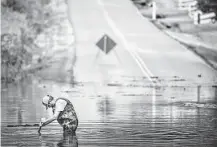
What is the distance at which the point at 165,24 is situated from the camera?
764 cm

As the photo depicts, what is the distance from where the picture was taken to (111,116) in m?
6.47

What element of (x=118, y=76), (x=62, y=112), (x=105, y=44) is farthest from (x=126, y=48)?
(x=62, y=112)

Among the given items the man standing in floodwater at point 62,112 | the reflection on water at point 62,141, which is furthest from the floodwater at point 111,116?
the man standing in floodwater at point 62,112

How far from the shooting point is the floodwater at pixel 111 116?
506 cm

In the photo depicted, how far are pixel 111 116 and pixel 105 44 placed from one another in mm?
1252

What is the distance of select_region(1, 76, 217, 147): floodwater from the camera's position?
16.6 feet

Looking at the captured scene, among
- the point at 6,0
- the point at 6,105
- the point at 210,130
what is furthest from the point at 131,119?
the point at 6,0

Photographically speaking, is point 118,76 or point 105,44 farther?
point 105,44

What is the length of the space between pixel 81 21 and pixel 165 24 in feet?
3.57

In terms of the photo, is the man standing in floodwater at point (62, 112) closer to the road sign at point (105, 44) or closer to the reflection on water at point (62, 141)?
the reflection on water at point (62, 141)

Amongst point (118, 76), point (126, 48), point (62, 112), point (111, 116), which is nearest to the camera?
point (62, 112)

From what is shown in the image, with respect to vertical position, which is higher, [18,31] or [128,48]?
[18,31]

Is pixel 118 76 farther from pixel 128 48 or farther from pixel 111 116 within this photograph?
pixel 111 116

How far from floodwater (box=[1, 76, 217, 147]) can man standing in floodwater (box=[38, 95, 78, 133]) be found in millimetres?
130
